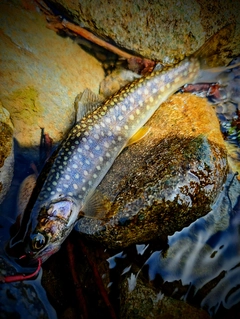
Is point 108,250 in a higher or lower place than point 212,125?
lower

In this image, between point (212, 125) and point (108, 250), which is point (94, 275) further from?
point (212, 125)

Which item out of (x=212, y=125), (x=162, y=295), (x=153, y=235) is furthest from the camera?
(x=212, y=125)

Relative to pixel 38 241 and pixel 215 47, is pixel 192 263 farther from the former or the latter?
pixel 215 47

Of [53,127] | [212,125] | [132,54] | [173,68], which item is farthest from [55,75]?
[212,125]

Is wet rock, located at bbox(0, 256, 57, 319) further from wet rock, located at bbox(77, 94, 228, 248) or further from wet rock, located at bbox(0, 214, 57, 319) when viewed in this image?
wet rock, located at bbox(77, 94, 228, 248)

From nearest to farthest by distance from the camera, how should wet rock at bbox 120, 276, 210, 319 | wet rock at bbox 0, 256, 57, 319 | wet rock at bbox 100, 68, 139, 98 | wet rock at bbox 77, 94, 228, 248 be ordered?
wet rock at bbox 0, 256, 57, 319 < wet rock at bbox 120, 276, 210, 319 < wet rock at bbox 77, 94, 228, 248 < wet rock at bbox 100, 68, 139, 98

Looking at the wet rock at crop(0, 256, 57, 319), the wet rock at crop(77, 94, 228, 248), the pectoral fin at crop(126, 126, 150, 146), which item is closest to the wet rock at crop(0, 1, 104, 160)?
the pectoral fin at crop(126, 126, 150, 146)

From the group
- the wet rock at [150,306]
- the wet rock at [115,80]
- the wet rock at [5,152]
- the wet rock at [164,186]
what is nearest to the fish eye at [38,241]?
the wet rock at [164,186]
